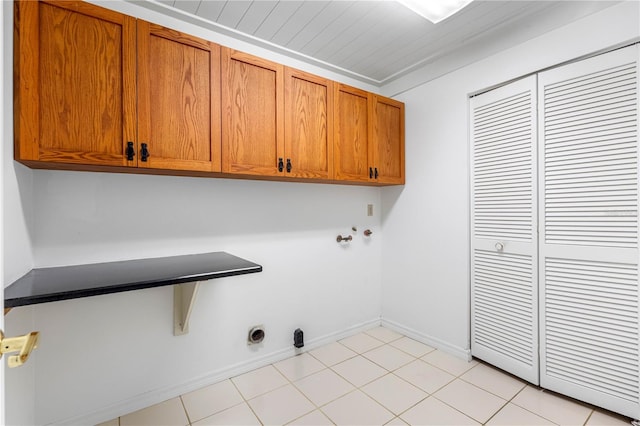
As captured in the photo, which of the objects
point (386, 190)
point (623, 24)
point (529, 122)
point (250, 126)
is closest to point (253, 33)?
point (250, 126)

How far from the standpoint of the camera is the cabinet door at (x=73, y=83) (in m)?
1.34

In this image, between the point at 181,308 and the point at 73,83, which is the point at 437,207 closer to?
the point at 181,308

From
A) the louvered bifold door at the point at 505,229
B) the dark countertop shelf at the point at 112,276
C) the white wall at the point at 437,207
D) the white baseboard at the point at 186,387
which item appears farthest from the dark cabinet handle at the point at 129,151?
the louvered bifold door at the point at 505,229

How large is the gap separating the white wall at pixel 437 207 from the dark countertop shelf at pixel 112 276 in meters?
1.62

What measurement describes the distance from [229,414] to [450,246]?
6.34ft

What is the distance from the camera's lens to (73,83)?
1438 millimetres

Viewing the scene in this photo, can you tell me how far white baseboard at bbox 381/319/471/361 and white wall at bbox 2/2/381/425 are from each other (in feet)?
1.79

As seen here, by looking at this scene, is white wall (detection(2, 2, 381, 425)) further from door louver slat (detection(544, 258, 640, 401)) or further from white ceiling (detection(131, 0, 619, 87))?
door louver slat (detection(544, 258, 640, 401))

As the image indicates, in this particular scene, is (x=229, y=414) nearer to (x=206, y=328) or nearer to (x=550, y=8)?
(x=206, y=328)

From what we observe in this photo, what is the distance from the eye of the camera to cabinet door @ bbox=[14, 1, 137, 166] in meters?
1.34

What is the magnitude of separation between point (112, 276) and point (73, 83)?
90 centimetres

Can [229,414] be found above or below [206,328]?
below

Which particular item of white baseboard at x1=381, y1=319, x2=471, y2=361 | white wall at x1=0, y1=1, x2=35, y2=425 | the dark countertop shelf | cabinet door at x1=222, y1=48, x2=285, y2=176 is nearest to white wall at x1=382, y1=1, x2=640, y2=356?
white baseboard at x1=381, y1=319, x2=471, y2=361

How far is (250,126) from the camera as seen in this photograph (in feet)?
6.32
